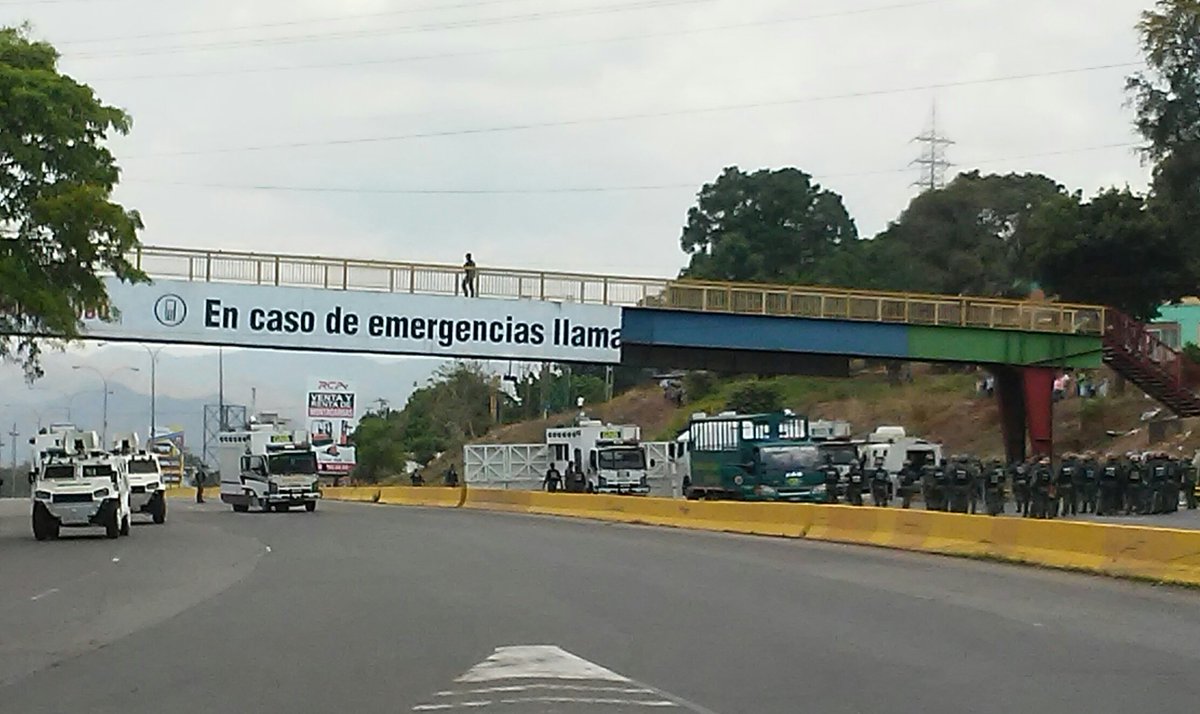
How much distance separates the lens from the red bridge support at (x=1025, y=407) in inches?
2021

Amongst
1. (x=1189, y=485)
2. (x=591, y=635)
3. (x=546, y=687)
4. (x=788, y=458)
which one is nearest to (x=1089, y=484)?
(x=1189, y=485)

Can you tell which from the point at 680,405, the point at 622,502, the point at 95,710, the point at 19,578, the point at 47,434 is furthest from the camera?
the point at 680,405

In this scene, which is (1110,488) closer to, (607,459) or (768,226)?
(607,459)

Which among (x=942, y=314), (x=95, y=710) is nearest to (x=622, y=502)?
(x=942, y=314)

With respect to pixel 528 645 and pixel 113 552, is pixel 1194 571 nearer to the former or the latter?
pixel 528 645

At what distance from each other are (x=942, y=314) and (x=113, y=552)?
93.0 ft

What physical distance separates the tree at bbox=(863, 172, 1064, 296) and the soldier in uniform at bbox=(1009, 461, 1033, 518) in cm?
5124

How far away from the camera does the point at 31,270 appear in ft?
112

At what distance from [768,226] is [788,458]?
5757cm

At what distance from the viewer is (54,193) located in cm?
3353

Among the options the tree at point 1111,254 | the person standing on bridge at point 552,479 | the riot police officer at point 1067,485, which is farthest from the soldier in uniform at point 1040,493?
the person standing on bridge at point 552,479

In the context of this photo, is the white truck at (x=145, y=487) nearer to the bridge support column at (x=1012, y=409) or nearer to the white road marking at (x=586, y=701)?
the bridge support column at (x=1012, y=409)

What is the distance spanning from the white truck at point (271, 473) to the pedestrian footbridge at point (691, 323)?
1030cm

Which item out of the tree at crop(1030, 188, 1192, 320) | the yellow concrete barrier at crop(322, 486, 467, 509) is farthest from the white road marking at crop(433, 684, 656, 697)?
the tree at crop(1030, 188, 1192, 320)
